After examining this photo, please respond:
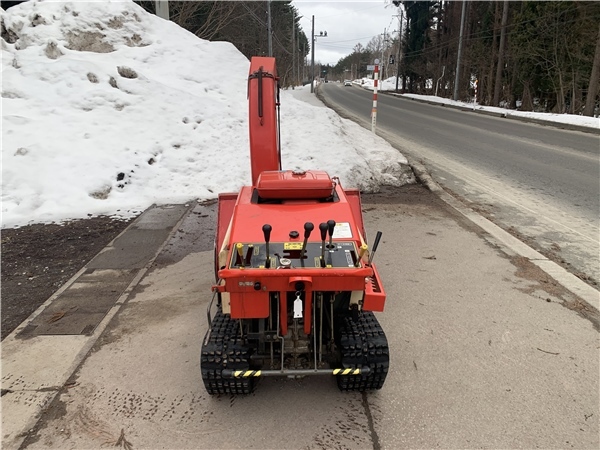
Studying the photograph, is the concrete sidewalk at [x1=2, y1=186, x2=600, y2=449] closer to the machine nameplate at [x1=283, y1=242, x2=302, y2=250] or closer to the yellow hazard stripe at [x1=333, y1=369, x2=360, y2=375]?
the yellow hazard stripe at [x1=333, y1=369, x2=360, y2=375]

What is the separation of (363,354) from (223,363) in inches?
35.4

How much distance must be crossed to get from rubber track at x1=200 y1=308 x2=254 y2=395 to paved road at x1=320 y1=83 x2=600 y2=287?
3975 millimetres

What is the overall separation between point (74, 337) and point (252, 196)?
1.90 meters

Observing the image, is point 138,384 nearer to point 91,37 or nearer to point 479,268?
point 479,268

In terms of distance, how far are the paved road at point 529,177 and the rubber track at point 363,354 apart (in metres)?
3.17

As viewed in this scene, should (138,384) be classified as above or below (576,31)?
below

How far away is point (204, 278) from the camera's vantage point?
15.5ft

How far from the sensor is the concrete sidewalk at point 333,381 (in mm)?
2639

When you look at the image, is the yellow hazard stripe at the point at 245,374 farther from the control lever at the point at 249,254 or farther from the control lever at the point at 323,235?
the control lever at the point at 323,235

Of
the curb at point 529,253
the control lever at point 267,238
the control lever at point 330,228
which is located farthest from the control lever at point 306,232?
the curb at point 529,253

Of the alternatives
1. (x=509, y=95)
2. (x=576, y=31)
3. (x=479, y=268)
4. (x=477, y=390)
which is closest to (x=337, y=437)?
(x=477, y=390)

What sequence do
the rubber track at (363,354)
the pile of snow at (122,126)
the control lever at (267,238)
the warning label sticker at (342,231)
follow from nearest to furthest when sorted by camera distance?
the control lever at (267,238), the rubber track at (363,354), the warning label sticker at (342,231), the pile of snow at (122,126)

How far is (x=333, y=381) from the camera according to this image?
3074 millimetres

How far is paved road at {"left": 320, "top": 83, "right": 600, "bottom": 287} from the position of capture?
5.94 m
